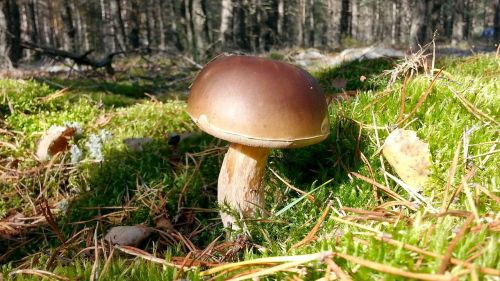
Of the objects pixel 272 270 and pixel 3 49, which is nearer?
pixel 272 270

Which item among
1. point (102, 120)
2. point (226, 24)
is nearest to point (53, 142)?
point (102, 120)

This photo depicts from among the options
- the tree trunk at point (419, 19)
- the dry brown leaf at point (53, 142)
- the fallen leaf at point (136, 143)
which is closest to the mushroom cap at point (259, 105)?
the fallen leaf at point (136, 143)

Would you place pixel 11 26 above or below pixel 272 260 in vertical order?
above

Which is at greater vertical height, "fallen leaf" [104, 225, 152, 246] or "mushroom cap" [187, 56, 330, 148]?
"mushroom cap" [187, 56, 330, 148]

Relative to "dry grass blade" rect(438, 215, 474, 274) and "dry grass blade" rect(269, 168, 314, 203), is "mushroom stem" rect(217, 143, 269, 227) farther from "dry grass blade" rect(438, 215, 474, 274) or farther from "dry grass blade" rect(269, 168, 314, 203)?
"dry grass blade" rect(438, 215, 474, 274)

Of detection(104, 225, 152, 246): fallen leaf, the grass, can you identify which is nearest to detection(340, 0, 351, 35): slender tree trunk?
the grass

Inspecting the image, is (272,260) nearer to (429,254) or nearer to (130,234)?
(429,254)
